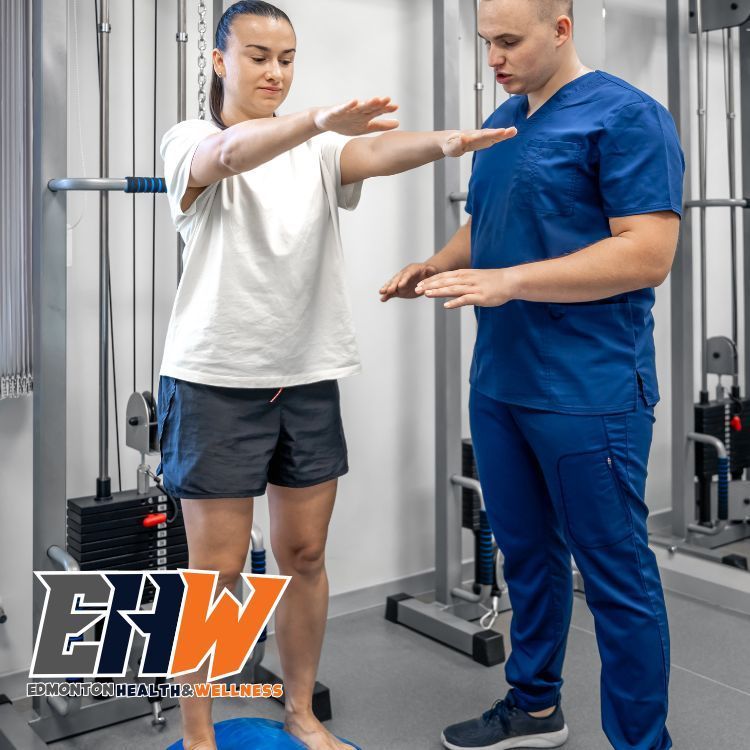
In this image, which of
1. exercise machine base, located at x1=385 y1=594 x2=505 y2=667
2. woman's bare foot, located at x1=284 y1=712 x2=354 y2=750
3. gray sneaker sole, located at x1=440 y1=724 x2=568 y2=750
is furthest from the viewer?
exercise machine base, located at x1=385 y1=594 x2=505 y2=667

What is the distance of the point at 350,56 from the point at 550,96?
1186 mm

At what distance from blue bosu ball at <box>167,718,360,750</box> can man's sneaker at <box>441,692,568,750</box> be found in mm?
418

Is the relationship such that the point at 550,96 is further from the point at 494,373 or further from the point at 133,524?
the point at 133,524

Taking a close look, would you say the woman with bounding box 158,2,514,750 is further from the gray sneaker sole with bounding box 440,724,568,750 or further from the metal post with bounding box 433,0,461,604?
the metal post with bounding box 433,0,461,604

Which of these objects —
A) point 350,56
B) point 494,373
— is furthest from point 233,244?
point 350,56

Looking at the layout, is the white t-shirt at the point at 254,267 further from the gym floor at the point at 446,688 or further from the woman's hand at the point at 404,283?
the gym floor at the point at 446,688

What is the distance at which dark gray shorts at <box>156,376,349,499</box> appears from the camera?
70.2 inches

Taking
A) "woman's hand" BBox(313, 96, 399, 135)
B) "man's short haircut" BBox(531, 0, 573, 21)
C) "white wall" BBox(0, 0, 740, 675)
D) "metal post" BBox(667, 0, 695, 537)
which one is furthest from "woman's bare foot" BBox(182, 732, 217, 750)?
"metal post" BBox(667, 0, 695, 537)

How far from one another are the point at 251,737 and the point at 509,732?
2.03 feet

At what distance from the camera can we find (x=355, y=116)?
143 centimetres

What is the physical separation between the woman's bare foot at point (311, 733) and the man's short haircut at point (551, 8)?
4.97ft

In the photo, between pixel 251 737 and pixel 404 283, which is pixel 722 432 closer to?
pixel 404 283

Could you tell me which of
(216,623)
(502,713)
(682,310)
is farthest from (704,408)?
(216,623)

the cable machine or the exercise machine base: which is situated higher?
the cable machine
